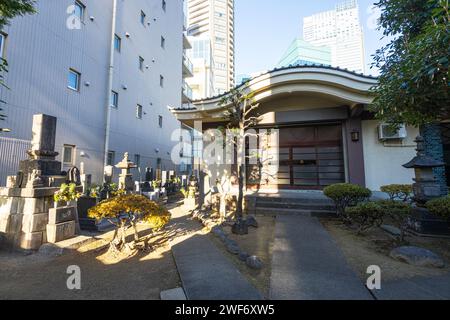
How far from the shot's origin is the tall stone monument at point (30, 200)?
4.49 metres

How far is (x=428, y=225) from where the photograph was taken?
516 cm

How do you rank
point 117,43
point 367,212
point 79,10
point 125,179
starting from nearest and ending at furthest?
point 367,212, point 125,179, point 79,10, point 117,43

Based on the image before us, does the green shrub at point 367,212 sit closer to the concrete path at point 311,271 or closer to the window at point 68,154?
the concrete path at point 311,271

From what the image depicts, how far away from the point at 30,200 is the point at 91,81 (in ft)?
31.1

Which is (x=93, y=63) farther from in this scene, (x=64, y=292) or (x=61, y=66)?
(x=64, y=292)

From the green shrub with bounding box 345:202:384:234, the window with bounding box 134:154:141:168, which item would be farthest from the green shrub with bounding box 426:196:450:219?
the window with bounding box 134:154:141:168

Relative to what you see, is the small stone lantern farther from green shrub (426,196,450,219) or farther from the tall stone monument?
the tall stone monument

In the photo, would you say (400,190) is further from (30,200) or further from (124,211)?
(30,200)

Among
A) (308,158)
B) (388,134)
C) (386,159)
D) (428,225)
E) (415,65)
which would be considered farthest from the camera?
(308,158)

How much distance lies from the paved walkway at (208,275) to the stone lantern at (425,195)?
4.98 m

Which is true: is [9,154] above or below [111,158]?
below

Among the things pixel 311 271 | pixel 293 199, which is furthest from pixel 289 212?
pixel 311 271

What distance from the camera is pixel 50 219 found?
4.72 metres
